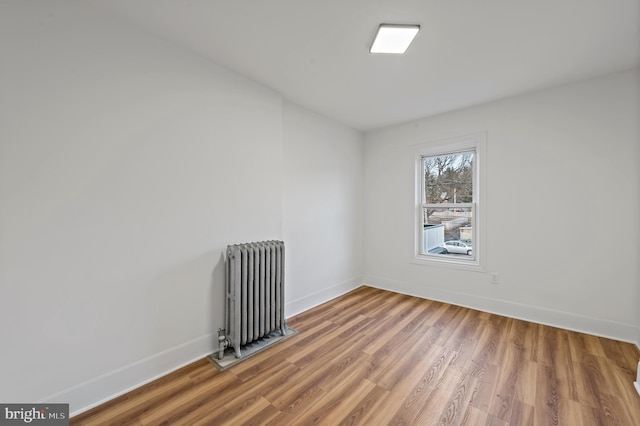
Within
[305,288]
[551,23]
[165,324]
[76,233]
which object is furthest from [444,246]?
[76,233]

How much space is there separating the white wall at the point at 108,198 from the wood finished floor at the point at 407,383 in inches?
14.1

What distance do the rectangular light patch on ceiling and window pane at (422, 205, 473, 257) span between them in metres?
2.33

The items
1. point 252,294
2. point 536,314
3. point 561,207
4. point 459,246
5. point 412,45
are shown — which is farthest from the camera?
point 459,246

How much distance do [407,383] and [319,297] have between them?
1.71m

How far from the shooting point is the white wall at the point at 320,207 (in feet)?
10.1

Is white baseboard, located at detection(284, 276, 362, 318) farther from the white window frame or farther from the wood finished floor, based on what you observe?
the white window frame

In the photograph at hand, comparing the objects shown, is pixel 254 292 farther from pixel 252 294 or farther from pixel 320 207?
pixel 320 207

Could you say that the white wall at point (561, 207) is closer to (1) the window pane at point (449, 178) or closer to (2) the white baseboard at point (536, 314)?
(2) the white baseboard at point (536, 314)

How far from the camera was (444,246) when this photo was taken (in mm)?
3709

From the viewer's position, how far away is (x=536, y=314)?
112 inches

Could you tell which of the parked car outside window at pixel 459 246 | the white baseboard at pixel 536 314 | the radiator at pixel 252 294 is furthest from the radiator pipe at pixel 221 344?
the parked car outside window at pixel 459 246

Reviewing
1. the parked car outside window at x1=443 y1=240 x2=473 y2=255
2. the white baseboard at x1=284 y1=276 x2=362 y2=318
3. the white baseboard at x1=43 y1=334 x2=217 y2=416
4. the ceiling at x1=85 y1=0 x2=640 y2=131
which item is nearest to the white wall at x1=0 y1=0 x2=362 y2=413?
the white baseboard at x1=43 y1=334 x2=217 y2=416

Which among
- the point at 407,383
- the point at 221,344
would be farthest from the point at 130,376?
the point at 407,383

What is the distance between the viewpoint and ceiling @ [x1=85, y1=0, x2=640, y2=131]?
5.41 feet
